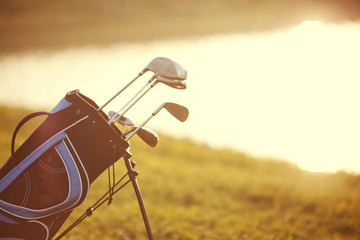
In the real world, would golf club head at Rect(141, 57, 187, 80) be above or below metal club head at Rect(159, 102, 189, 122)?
above

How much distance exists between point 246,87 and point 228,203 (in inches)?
396

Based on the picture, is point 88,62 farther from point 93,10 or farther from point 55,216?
point 93,10

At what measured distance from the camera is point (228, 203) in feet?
19.3

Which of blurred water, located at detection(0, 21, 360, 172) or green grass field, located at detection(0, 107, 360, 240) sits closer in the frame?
green grass field, located at detection(0, 107, 360, 240)

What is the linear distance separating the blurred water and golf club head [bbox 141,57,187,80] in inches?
232

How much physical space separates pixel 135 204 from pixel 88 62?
16.5m

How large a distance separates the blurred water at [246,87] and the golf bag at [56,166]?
19.7 feet

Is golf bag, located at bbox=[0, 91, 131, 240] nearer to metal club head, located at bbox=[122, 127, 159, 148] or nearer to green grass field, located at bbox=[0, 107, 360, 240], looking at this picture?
metal club head, located at bbox=[122, 127, 159, 148]

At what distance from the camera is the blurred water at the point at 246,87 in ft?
32.8

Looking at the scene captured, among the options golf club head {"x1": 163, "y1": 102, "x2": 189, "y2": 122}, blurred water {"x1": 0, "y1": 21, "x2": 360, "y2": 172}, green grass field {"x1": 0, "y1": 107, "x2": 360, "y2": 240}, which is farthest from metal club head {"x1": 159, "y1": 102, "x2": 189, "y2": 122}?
blurred water {"x1": 0, "y1": 21, "x2": 360, "y2": 172}

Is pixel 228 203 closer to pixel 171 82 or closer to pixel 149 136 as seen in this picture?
pixel 149 136

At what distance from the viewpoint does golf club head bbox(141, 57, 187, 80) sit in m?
2.67

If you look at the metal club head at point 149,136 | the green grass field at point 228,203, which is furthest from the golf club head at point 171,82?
the green grass field at point 228,203

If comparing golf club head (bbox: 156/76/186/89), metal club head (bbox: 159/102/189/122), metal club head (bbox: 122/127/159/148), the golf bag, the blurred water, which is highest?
the blurred water
